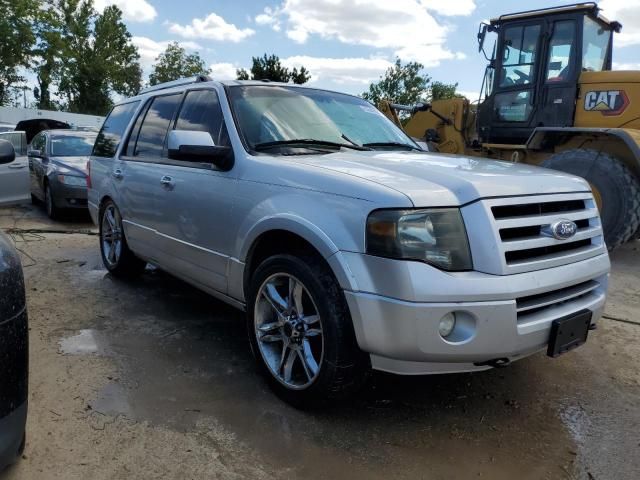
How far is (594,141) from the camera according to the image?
712cm

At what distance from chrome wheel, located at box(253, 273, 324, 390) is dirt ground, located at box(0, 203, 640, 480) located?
0.19m

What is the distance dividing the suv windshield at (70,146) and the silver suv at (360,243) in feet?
22.1

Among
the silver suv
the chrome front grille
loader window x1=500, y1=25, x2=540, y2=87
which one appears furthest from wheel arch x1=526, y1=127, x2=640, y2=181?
the chrome front grille

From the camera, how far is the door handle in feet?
12.8

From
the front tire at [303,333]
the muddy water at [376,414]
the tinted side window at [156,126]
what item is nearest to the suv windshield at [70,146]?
the tinted side window at [156,126]

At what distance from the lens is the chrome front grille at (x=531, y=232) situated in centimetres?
241

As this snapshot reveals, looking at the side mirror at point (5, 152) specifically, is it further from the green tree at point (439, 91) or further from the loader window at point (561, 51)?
the green tree at point (439, 91)

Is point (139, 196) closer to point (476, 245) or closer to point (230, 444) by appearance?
point (230, 444)

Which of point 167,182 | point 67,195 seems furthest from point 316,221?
point 67,195

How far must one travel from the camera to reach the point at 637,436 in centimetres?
276

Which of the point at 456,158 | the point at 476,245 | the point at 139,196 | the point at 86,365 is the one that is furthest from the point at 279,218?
the point at 139,196

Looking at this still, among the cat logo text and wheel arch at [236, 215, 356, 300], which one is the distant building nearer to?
the cat logo text

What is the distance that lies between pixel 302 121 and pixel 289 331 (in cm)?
148

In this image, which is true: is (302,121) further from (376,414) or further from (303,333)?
(376,414)
